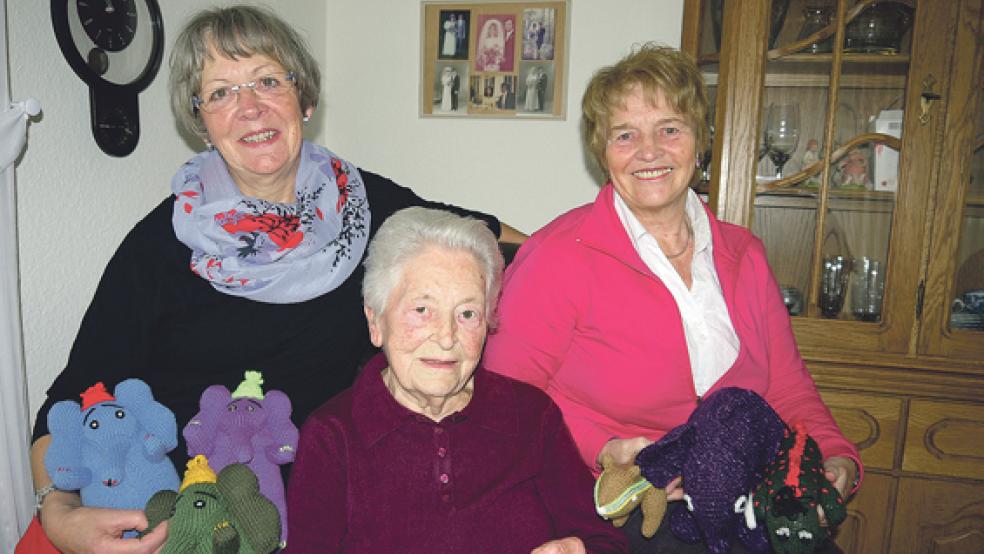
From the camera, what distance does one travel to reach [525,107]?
2.45 metres

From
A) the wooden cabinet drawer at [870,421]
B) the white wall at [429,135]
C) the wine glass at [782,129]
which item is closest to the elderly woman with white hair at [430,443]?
the wooden cabinet drawer at [870,421]

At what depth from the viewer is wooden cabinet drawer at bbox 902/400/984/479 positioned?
1877 mm

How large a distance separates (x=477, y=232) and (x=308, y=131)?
163 centimetres

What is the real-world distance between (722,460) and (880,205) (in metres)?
1.24

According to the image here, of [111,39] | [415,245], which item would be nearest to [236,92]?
[111,39]

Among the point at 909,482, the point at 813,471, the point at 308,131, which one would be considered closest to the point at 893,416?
the point at 909,482

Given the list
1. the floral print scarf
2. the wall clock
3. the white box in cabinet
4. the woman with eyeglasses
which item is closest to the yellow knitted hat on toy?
the woman with eyeglasses

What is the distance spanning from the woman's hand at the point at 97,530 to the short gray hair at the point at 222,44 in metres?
0.80

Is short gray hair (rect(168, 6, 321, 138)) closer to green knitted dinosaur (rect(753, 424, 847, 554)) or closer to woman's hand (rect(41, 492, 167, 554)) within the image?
woman's hand (rect(41, 492, 167, 554))

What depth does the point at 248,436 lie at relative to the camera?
1.21 metres

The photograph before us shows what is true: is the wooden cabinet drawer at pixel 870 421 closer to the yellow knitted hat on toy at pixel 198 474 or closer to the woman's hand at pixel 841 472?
the woman's hand at pixel 841 472

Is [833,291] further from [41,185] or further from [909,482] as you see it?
[41,185]

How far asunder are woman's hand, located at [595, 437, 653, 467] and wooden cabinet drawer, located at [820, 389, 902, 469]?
3.12 ft

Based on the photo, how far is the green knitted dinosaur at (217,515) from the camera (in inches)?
39.8
